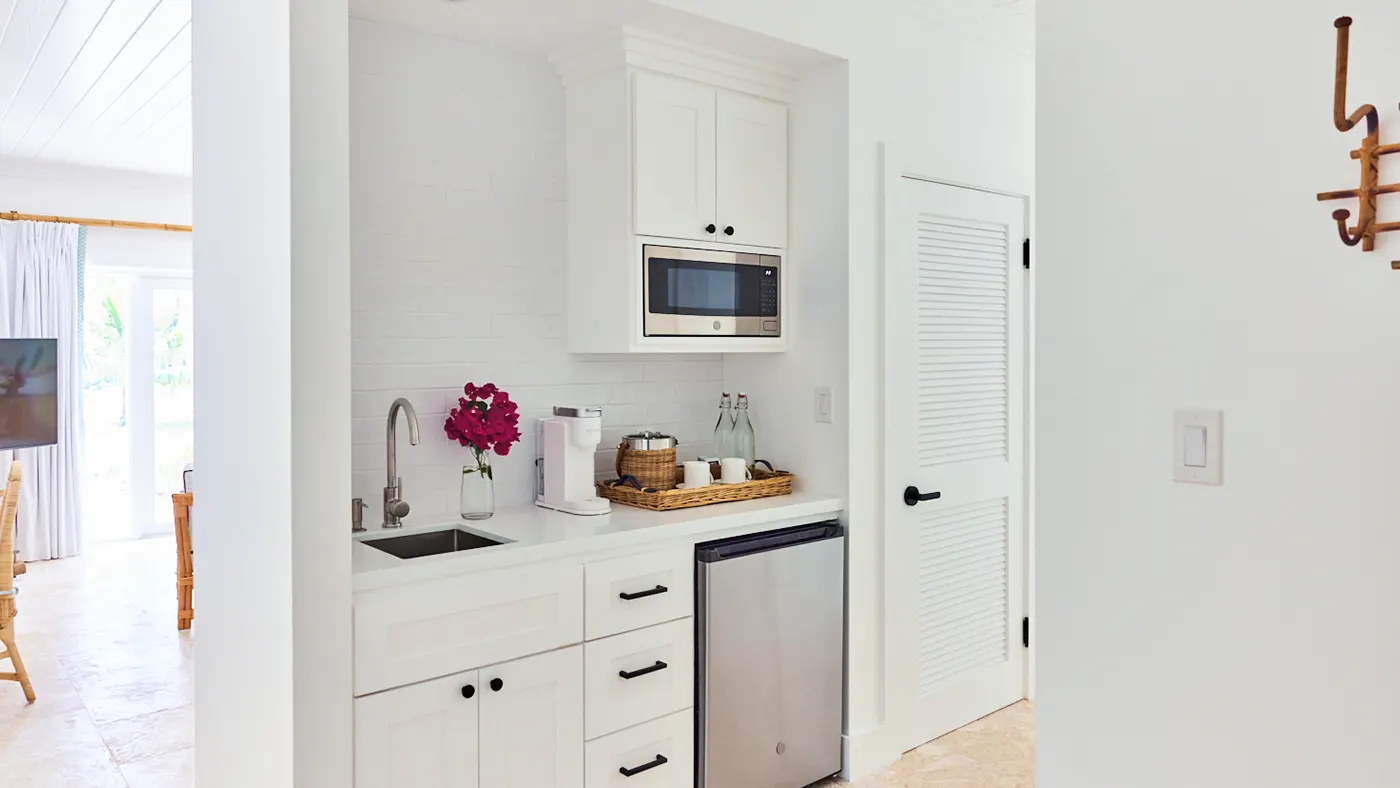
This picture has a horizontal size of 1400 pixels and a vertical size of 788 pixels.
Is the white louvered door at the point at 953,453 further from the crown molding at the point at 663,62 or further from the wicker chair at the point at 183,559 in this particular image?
the wicker chair at the point at 183,559

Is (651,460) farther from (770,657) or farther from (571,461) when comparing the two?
(770,657)

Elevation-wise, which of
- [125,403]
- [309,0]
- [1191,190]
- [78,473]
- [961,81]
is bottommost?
[78,473]

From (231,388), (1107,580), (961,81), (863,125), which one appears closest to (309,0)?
(231,388)

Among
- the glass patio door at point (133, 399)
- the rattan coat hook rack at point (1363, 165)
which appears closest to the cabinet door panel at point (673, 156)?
the rattan coat hook rack at point (1363, 165)

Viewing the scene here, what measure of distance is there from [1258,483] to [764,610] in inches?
62.4

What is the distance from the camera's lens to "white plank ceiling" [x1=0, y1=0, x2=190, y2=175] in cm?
328

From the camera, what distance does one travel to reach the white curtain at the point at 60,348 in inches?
246

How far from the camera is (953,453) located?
3416mm

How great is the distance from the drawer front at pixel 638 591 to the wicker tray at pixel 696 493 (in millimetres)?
217

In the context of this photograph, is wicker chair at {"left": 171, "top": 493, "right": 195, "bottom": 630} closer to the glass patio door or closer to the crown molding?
the glass patio door

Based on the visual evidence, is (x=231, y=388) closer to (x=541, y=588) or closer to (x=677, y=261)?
(x=541, y=588)

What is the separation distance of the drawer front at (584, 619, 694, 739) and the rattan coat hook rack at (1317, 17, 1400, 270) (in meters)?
1.85

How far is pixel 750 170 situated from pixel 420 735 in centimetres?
197

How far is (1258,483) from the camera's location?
1.46 meters
